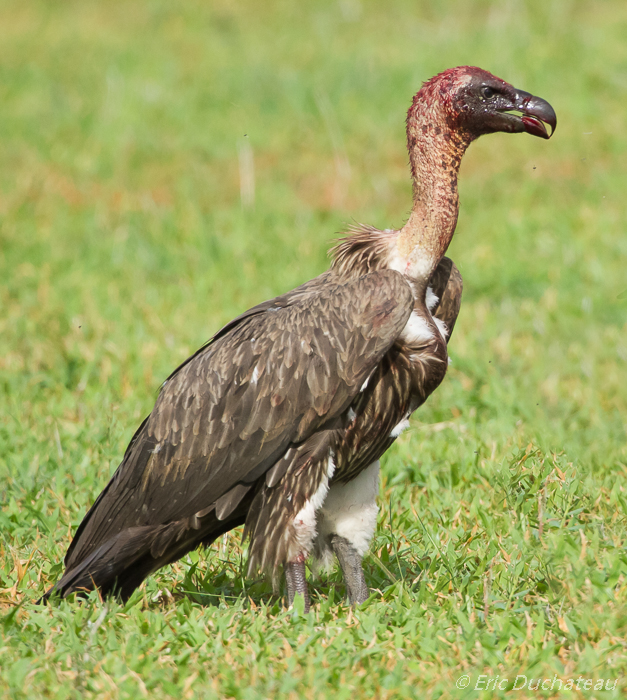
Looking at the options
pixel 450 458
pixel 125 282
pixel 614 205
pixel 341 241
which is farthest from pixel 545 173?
pixel 341 241

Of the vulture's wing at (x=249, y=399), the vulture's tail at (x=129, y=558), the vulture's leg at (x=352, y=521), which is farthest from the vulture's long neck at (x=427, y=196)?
the vulture's tail at (x=129, y=558)

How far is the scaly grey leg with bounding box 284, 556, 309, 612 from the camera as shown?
3566 mm

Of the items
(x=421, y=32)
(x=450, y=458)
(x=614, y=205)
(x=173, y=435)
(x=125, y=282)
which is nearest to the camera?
(x=173, y=435)

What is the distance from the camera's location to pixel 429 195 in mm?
3535

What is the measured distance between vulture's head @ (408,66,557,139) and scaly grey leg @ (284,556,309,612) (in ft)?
5.59

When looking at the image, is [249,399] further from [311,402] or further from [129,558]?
[129,558]

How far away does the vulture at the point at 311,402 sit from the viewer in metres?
3.40

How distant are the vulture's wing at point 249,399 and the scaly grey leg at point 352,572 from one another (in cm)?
48

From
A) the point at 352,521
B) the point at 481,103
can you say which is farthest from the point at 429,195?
the point at 352,521

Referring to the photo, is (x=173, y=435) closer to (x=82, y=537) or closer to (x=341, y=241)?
(x=82, y=537)

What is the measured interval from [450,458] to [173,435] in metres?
1.70

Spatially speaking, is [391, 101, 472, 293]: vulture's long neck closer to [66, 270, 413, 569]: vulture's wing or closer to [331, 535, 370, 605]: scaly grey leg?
[66, 270, 413, 569]: vulture's wing

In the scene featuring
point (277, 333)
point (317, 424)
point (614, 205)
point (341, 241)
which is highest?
point (614, 205)

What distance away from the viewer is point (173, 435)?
364cm
